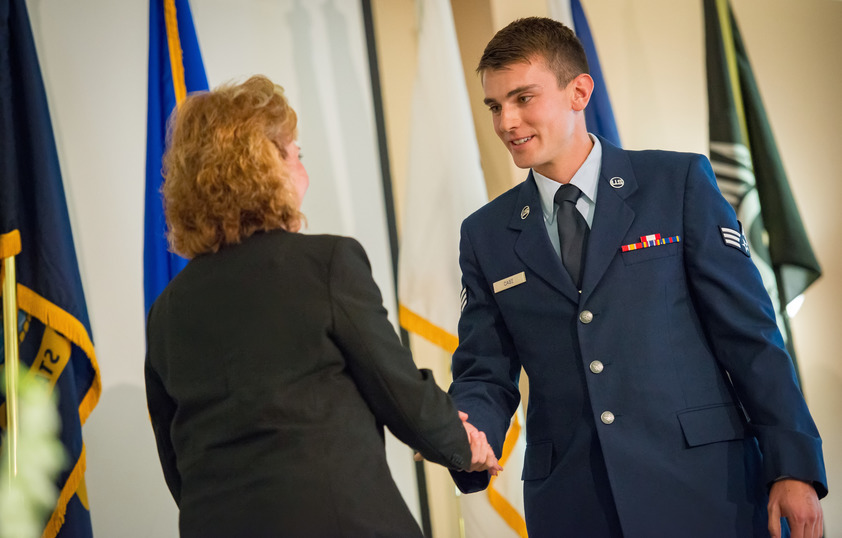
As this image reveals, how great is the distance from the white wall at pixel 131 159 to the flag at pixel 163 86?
0.22 m

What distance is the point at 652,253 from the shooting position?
5.76ft

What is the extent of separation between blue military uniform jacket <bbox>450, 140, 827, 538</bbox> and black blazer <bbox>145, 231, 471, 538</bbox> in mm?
430

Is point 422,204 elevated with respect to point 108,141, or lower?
lower

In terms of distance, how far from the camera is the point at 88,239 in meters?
3.12

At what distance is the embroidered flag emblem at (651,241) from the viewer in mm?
1761

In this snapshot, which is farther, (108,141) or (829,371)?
(829,371)

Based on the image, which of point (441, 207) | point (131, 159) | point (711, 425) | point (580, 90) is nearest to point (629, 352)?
point (711, 425)

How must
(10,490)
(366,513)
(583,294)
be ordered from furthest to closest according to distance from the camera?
(10,490)
(583,294)
(366,513)

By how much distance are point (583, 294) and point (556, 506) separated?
0.49 m

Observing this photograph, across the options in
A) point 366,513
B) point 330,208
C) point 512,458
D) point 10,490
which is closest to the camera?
point 366,513

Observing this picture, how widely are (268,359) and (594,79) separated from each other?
2.46 metres

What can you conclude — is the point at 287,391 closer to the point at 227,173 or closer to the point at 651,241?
the point at 227,173

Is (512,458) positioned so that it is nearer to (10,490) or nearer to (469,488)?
(469,488)

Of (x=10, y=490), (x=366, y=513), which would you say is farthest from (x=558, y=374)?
(x=10, y=490)
